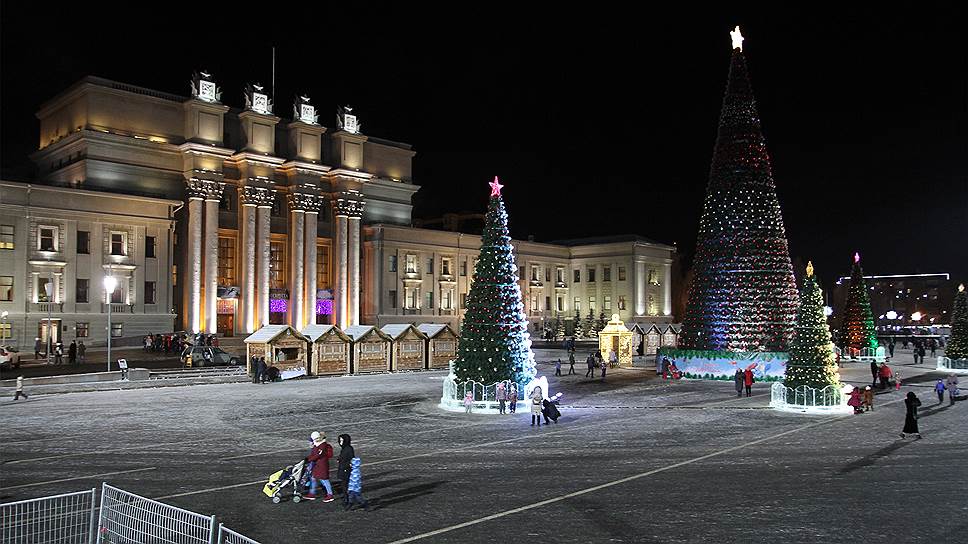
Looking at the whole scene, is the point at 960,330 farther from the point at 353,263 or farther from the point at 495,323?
the point at 353,263

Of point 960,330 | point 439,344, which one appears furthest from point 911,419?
point 439,344

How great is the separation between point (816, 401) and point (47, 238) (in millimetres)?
47949

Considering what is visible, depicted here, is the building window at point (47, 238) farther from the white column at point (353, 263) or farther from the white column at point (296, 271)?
the white column at point (353, 263)

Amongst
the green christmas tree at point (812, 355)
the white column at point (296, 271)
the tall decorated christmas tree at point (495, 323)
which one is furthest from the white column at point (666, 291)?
the tall decorated christmas tree at point (495, 323)

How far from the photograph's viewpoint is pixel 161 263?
189 feet

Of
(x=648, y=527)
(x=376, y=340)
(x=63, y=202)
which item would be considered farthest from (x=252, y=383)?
(x=648, y=527)

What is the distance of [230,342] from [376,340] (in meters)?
17.2

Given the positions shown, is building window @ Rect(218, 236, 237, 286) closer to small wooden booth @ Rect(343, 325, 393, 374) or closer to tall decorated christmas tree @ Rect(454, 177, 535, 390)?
small wooden booth @ Rect(343, 325, 393, 374)

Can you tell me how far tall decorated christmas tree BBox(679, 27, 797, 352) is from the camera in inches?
1452

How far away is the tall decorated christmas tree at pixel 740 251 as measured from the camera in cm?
3688

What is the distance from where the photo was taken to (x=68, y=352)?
47031 millimetres

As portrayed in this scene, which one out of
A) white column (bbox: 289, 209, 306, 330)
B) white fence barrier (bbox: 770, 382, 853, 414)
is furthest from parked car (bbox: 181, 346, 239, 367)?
white fence barrier (bbox: 770, 382, 853, 414)

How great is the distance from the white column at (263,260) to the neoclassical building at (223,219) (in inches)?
4.5

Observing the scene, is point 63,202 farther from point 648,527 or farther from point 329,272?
point 648,527
